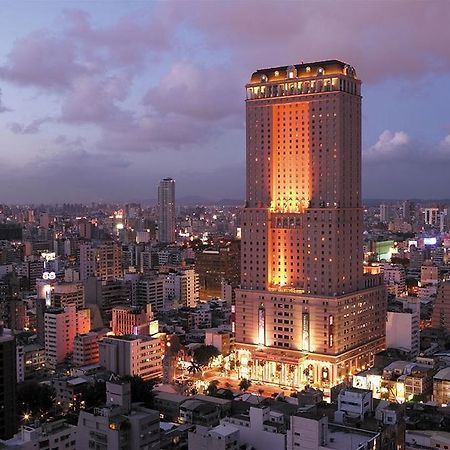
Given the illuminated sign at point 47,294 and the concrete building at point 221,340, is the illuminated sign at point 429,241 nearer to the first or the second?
the concrete building at point 221,340

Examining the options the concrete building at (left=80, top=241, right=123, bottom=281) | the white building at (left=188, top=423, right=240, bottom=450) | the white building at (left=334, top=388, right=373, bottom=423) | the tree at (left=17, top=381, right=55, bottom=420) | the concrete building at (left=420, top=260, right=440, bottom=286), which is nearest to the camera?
the white building at (left=188, top=423, right=240, bottom=450)

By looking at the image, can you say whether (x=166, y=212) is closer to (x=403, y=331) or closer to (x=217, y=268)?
(x=217, y=268)

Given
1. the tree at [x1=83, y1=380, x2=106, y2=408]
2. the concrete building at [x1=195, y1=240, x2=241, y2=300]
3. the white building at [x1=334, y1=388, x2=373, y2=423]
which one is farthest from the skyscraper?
the white building at [x1=334, y1=388, x2=373, y2=423]

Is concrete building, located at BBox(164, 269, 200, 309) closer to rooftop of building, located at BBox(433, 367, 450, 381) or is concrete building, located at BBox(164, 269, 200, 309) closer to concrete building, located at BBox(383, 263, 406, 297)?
concrete building, located at BBox(383, 263, 406, 297)

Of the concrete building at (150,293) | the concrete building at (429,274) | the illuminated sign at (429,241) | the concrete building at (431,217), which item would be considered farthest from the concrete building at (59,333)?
the concrete building at (431,217)

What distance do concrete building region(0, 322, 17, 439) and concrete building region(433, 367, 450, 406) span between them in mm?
17082

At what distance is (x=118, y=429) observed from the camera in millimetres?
20156

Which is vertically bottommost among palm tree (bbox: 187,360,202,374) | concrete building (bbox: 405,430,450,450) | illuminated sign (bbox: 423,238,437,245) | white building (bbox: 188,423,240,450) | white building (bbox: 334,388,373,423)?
palm tree (bbox: 187,360,202,374)

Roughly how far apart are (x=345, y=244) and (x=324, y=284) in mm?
2467

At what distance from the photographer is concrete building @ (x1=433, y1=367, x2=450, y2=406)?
2823 cm

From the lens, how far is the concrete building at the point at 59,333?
38500mm

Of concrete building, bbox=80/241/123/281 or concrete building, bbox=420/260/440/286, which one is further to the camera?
concrete building, bbox=80/241/123/281

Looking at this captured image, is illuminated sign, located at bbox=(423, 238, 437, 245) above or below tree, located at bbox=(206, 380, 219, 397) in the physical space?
above

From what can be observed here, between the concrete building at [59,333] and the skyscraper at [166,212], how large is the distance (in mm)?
62630
